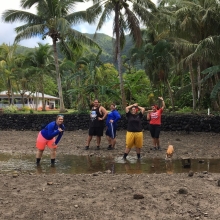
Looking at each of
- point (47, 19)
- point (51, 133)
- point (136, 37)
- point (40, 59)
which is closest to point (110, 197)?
point (51, 133)

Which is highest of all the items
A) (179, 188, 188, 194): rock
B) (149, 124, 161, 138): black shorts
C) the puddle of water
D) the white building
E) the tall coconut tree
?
the tall coconut tree

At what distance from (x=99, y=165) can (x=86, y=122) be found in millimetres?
9616

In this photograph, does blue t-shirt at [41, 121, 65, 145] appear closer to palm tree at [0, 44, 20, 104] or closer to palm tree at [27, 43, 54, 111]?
palm tree at [27, 43, 54, 111]

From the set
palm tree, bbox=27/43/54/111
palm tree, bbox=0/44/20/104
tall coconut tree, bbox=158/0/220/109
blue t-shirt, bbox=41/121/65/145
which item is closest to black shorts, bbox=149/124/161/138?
blue t-shirt, bbox=41/121/65/145

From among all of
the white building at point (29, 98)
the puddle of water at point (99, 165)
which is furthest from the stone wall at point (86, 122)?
the white building at point (29, 98)

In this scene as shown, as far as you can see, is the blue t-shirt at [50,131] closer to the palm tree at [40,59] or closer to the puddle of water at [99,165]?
the puddle of water at [99,165]

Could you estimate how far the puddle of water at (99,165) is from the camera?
844cm

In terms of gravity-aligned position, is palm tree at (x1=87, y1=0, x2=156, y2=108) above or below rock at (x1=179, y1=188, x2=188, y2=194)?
above

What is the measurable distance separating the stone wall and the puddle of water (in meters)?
6.61

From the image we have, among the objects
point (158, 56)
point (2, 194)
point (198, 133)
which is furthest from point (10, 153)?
point (158, 56)

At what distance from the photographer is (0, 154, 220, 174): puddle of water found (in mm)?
8438

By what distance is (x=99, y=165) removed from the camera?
919 centimetres

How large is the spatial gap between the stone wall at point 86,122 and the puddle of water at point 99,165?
6.61 metres

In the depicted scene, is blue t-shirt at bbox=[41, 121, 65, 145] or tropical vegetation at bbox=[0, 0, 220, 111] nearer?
blue t-shirt at bbox=[41, 121, 65, 145]
